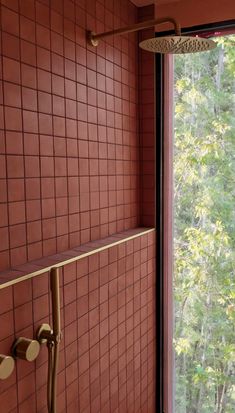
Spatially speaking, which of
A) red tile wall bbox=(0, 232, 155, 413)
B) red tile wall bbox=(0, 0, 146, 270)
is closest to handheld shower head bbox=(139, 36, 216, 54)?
red tile wall bbox=(0, 0, 146, 270)

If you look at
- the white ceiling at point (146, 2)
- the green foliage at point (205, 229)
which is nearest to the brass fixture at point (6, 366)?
the green foliage at point (205, 229)

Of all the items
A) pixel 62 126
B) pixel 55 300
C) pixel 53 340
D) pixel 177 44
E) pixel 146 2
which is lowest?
pixel 53 340

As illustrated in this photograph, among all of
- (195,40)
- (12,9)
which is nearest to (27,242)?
(12,9)

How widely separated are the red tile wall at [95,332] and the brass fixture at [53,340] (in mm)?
35

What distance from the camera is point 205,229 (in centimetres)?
196

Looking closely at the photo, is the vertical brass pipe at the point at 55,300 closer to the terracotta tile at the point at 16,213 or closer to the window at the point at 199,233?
the terracotta tile at the point at 16,213

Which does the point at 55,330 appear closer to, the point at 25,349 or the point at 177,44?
the point at 25,349

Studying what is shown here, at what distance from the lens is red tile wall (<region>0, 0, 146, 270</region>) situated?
1.16 metres

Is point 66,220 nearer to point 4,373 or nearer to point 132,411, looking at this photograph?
point 4,373

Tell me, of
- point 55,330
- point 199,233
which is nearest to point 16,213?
point 55,330

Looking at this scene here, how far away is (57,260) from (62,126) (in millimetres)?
486

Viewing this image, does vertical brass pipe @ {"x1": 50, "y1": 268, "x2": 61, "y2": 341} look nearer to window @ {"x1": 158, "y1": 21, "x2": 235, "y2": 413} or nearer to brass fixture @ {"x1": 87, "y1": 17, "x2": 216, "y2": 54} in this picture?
brass fixture @ {"x1": 87, "y1": 17, "x2": 216, "y2": 54}

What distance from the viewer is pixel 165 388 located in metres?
2.09

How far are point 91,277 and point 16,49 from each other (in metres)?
0.83
